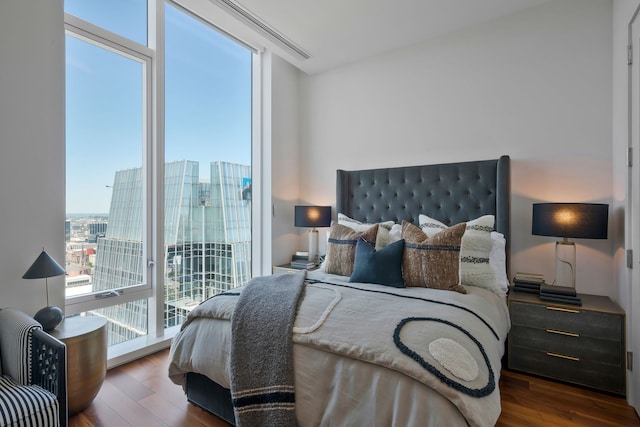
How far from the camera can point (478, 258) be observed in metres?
2.35

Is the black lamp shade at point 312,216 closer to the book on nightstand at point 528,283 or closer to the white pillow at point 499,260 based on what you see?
the white pillow at point 499,260

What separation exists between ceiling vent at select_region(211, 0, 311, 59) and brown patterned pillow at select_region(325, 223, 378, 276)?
211cm

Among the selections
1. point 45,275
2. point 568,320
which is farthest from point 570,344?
point 45,275

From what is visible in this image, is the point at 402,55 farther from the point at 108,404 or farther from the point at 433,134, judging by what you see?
the point at 108,404

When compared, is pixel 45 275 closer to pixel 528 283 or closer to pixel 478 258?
pixel 478 258

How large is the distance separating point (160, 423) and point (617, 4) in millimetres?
4282

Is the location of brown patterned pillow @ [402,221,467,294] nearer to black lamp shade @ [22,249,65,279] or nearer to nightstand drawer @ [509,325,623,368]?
nightstand drawer @ [509,325,623,368]

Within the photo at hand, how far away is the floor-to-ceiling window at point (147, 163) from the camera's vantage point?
239 centimetres

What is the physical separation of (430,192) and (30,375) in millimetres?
3132

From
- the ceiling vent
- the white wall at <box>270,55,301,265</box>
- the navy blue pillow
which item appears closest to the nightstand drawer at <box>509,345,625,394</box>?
the navy blue pillow

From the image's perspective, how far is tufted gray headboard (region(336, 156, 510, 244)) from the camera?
274 cm

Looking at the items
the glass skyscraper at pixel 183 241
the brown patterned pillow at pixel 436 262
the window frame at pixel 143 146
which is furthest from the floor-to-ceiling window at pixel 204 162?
the brown patterned pillow at pixel 436 262

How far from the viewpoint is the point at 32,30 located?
1979 mm

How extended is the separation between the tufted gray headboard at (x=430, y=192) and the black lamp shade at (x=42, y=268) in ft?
8.38
